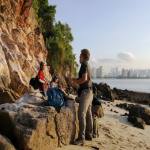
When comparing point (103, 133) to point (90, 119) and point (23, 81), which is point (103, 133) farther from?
point (23, 81)

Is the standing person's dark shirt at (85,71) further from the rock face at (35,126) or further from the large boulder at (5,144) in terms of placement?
the large boulder at (5,144)

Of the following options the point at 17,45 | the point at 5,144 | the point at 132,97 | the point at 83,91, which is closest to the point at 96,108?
the point at 83,91

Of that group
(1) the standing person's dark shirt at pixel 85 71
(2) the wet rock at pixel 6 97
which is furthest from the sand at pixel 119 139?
(2) the wet rock at pixel 6 97

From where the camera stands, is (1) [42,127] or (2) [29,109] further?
(2) [29,109]

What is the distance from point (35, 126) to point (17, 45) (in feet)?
68.2

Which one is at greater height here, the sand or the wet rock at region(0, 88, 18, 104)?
the wet rock at region(0, 88, 18, 104)

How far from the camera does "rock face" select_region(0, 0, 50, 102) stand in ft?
71.1

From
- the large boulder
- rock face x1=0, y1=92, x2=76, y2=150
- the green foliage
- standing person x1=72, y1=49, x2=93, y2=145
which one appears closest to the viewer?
the large boulder

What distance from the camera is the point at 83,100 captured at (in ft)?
36.5

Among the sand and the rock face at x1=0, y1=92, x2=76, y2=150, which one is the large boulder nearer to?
the rock face at x1=0, y1=92, x2=76, y2=150

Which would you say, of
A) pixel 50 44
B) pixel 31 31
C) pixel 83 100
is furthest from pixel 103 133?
pixel 50 44

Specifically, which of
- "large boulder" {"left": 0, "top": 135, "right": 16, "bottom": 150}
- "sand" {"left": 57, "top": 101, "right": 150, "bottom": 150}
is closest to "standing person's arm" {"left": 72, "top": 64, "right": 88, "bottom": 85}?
"sand" {"left": 57, "top": 101, "right": 150, "bottom": 150}

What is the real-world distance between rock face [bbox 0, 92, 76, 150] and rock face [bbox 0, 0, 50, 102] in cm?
807

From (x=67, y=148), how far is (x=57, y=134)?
464 millimetres
